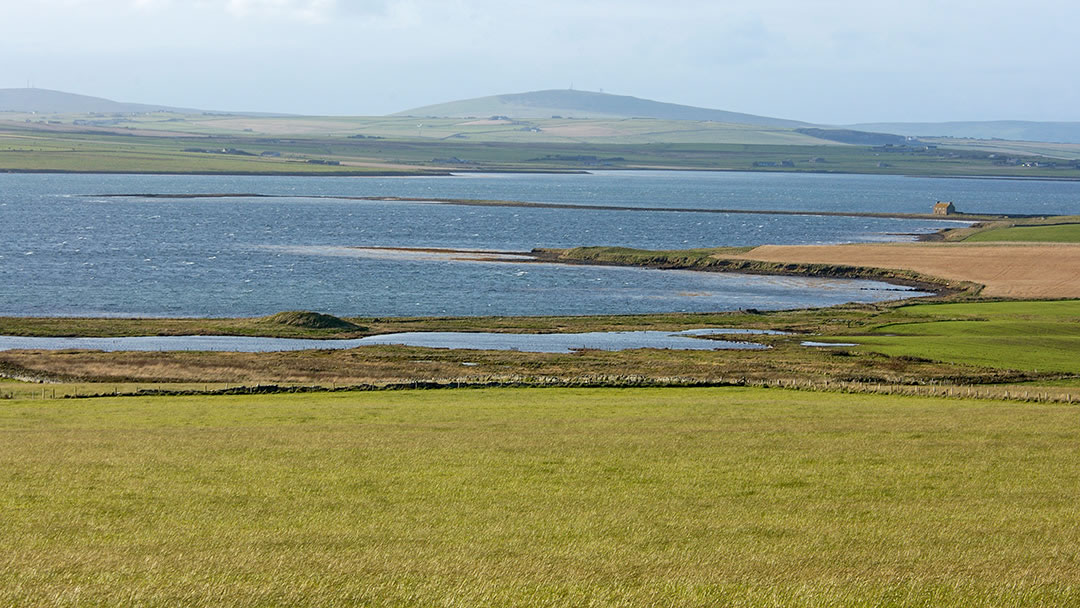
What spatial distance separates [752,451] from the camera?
29828mm

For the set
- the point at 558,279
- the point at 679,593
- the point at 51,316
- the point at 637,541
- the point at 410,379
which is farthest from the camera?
the point at 558,279

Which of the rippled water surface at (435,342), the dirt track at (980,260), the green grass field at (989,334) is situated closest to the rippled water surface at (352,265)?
the dirt track at (980,260)

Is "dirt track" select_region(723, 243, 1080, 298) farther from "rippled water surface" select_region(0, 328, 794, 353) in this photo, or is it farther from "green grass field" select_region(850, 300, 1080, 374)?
"rippled water surface" select_region(0, 328, 794, 353)

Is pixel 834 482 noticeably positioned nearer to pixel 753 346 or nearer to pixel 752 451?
pixel 752 451

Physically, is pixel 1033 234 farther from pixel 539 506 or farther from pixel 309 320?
pixel 539 506

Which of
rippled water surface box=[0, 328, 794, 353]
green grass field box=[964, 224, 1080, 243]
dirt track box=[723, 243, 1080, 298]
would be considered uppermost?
green grass field box=[964, 224, 1080, 243]

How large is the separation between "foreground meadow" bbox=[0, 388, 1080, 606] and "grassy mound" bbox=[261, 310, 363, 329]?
103 feet

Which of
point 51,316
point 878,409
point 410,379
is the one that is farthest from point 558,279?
point 878,409

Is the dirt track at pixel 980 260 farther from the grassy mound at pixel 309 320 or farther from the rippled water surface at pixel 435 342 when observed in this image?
the grassy mound at pixel 309 320

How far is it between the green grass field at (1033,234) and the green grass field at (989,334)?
2087 inches

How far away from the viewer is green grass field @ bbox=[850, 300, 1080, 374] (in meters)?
57.3

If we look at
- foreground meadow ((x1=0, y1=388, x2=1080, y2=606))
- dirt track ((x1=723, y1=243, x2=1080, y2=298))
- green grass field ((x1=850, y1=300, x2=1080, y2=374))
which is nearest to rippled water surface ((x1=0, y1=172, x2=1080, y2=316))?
dirt track ((x1=723, y1=243, x2=1080, y2=298))

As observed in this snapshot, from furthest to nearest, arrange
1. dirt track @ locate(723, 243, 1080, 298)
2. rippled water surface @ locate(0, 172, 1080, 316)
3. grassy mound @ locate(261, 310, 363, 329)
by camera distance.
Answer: dirt track @ locate(723, 243, 1080, 298) < rippled water surface @ locate(0, 172, 1080, 316) < grassy mound @ locate(261, 310, 363, 329)

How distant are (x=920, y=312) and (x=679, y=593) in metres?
67.0
